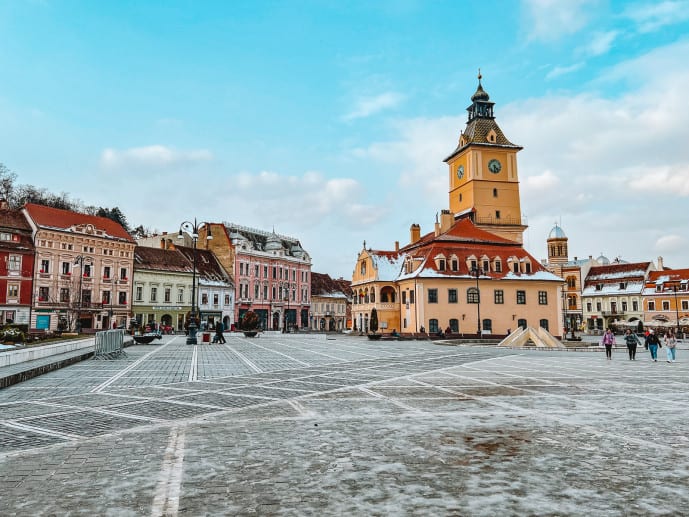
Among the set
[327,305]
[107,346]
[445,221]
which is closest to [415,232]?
[445,221]

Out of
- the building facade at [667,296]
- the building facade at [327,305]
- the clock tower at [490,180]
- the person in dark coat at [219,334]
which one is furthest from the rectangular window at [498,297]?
the building facade at [327,305]

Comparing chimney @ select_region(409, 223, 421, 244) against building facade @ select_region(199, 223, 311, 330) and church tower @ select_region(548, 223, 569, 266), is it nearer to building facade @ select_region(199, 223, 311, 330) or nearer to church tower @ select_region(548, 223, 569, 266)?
building facade @ select_region(199, 223, 311, 330)

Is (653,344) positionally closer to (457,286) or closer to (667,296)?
(457,286)

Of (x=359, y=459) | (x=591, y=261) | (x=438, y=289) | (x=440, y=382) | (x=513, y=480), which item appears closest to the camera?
(x=513, y=480)

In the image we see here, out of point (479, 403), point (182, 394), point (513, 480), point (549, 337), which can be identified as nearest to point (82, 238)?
point (549, 337)

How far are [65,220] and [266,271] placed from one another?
2830 centimetres

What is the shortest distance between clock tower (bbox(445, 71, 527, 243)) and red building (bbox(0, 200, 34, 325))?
49453 mm

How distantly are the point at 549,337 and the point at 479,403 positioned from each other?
92.3ft

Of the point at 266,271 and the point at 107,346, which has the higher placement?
the point at 266,271

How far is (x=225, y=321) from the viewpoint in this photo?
2771 inches

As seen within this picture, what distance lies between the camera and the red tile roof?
172 ft

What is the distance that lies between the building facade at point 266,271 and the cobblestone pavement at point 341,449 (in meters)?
59.0

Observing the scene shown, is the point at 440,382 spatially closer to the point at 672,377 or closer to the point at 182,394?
the point at 182,394

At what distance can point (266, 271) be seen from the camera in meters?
76.1
